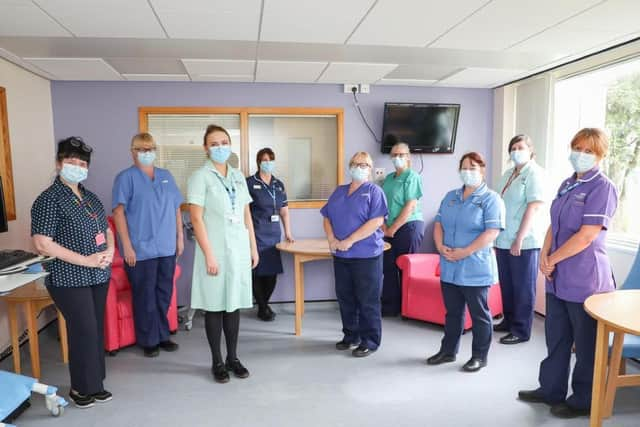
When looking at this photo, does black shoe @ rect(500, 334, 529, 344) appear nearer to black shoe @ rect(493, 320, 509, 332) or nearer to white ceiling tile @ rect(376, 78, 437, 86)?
black shoe @ rect(493, 320, 509, 332)

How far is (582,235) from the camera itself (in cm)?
220

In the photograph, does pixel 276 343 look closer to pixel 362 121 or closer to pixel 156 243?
pixel 156 243

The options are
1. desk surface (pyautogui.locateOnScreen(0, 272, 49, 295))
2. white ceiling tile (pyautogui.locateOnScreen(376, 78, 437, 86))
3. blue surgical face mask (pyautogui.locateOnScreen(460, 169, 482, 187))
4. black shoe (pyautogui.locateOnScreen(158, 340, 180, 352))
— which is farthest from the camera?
white ceiling tile (pyautogui.locateOnScreen(376, 78, 437, 86))

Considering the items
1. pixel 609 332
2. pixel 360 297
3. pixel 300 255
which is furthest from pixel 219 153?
pixel 609 332

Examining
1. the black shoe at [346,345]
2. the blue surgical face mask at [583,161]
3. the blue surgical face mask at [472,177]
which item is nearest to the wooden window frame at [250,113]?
the black shoe at [346,345]

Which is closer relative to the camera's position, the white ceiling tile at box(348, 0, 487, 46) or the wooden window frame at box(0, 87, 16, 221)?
the white ceiling tile at box(348, 0, 487, 46)

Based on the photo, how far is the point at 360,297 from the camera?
3168mm

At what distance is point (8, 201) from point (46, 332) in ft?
4.00

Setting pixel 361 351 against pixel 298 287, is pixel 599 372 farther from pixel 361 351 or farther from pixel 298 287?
pixel 298 287

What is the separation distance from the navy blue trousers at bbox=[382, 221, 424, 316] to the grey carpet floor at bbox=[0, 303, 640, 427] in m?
0.54

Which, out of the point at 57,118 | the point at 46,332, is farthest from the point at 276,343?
the point at 57,118

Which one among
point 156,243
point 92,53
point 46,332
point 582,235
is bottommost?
point 46,332

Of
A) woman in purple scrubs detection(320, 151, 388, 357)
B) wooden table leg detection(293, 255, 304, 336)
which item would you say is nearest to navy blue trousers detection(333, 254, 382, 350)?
woman in purple scrubs detection(320, 151, 388, 357)

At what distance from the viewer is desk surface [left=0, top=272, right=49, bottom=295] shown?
1981mm
